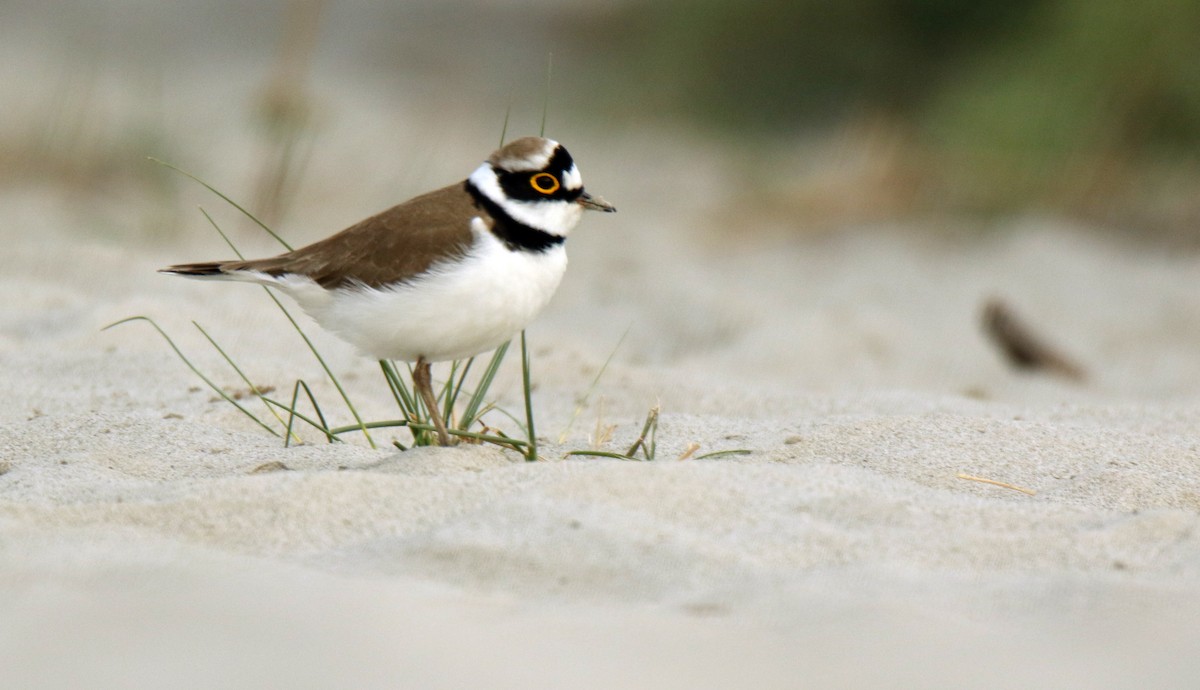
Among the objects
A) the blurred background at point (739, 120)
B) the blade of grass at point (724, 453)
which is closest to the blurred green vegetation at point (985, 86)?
the blurred background at point (739, 120)

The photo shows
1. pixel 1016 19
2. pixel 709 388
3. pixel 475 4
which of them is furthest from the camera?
pixel 475 4

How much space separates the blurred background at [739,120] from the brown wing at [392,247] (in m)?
2.04

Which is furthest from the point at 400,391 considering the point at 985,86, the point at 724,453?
the point at 985,86

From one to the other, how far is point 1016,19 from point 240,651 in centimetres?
769

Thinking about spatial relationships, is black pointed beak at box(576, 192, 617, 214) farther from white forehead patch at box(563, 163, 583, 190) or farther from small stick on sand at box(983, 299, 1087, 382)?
small stick on sand at box(983, 299, 1087, 382)

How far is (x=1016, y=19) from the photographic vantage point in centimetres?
851

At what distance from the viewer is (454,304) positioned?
3076mm

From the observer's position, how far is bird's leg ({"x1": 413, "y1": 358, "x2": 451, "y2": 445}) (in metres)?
3.23

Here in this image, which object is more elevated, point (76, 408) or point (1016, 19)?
point (1016, 19)

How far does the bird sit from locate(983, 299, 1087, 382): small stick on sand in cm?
301

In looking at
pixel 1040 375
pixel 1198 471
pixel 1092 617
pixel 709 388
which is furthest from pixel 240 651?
pixel 1040 375

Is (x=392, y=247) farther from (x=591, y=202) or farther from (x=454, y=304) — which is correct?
(x=591, y=202)

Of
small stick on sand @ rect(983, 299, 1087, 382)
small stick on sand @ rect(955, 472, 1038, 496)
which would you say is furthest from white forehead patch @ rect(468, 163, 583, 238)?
small stick on sand @ rect(983, 299, 1087, 382)

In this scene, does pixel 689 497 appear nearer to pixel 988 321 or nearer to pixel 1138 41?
pixel 988 321
